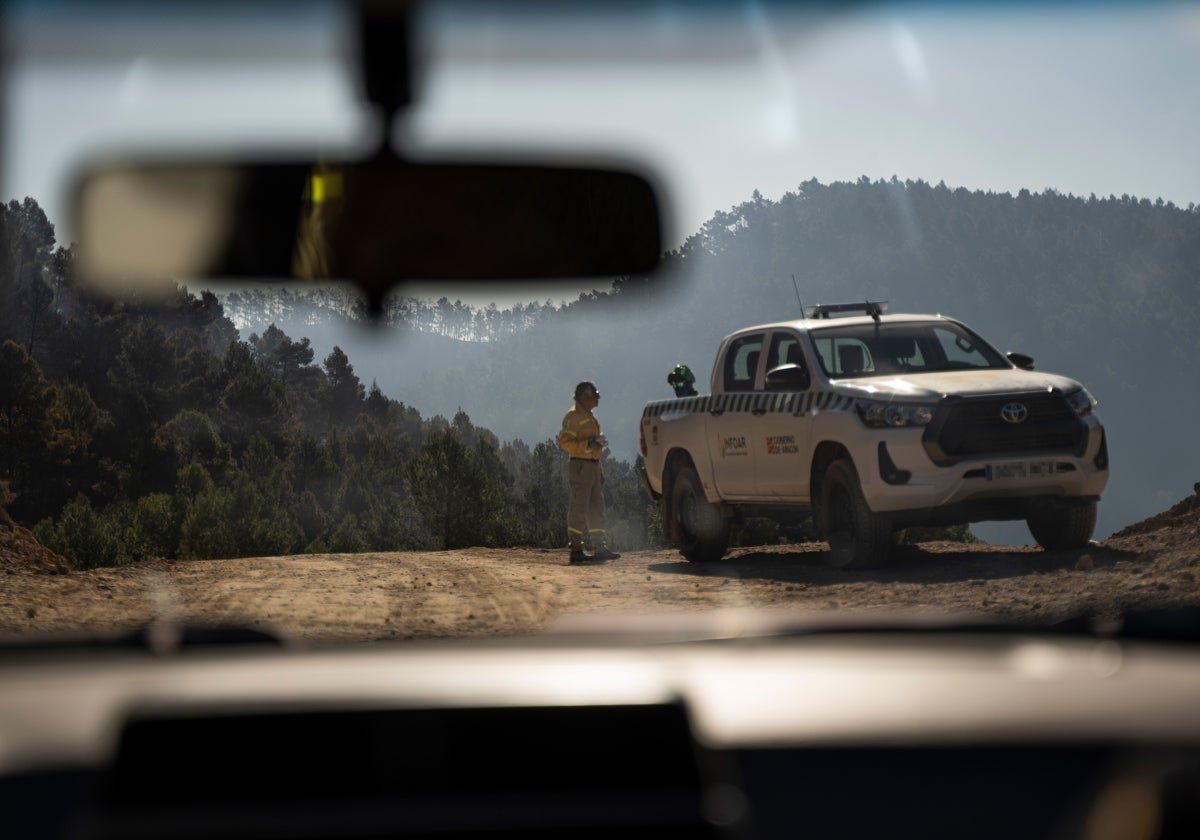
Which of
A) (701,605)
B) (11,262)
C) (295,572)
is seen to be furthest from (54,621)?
(11,262)

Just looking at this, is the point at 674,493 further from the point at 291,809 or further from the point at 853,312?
the point at 291,809

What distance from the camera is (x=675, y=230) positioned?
4156 millimetres

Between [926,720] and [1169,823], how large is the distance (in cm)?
27

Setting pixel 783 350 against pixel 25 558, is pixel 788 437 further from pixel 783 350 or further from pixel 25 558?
pixel 25 558

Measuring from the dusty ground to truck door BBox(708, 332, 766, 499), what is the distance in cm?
90

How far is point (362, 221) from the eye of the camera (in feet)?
11.6

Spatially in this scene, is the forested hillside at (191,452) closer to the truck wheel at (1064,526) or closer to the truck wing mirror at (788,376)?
the truck wing mirror at (788,376)

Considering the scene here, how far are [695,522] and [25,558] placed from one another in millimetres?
7113

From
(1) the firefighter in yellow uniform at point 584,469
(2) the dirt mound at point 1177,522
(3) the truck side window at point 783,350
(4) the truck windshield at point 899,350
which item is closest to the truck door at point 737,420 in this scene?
(3) the truck side window at point 783,350

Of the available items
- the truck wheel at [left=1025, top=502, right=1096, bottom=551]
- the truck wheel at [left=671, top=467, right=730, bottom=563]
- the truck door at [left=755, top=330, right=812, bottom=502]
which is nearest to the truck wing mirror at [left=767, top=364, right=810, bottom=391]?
the truck door at [left=755, top=330, right=812, bottom=502]

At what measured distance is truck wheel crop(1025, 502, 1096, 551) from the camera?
13.4 m

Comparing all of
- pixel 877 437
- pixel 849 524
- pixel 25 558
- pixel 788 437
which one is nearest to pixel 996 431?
pixel 877 437

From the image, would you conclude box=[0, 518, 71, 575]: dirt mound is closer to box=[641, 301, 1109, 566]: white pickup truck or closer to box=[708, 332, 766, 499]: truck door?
box=[641, 301, 1109, 566]: white pickup truck

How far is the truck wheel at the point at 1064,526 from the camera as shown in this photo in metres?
13.4
